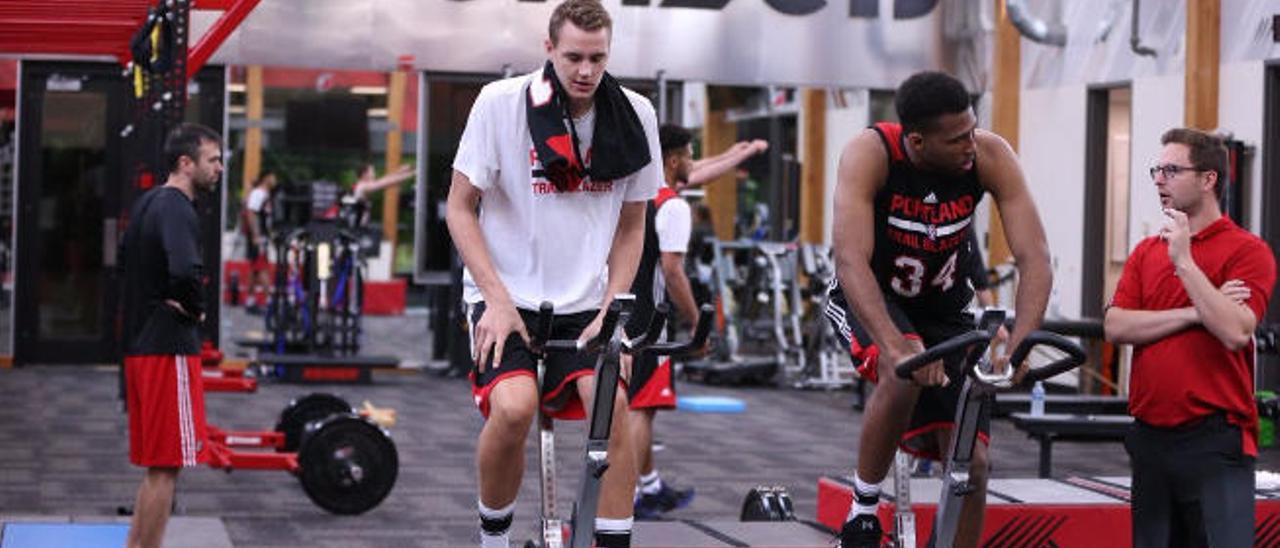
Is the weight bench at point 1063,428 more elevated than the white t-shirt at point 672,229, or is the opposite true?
the white t-shirt at point 672,229

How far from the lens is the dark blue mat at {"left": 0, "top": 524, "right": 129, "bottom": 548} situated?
774cm

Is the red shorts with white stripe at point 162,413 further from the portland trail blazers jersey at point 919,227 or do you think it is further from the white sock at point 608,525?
the portland trail blazers jersey at point 919,227

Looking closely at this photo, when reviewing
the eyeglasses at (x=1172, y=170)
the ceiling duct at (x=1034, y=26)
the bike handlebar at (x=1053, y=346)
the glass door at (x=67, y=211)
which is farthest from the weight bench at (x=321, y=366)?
the bike handlebar at (x=1053, y=346)

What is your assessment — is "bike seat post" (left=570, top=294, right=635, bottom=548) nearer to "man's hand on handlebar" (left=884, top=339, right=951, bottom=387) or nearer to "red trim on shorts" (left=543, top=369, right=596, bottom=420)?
"red trim on shorts" (left=543, top=369, right=596, bottom=420)

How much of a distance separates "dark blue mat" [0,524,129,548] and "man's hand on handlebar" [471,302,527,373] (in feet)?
9.89

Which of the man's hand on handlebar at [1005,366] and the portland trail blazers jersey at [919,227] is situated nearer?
the man's hand on handlebar at [1005,366]

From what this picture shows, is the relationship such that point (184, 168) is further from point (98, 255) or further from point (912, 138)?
point (98, 255)

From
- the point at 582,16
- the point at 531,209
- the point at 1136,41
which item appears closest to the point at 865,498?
the point at 531,209

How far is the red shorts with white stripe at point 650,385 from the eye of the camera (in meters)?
8.53

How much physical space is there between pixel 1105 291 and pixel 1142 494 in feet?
31.7

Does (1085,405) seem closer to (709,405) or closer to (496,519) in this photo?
(709,405)

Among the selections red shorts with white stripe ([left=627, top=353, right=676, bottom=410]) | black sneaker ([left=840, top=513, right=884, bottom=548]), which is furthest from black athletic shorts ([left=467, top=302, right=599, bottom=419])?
red shorts with white stripe ([left=627, top=353, right=676, bottom=410])

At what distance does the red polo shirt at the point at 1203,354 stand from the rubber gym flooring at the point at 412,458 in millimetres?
3445

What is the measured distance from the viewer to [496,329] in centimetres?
516
